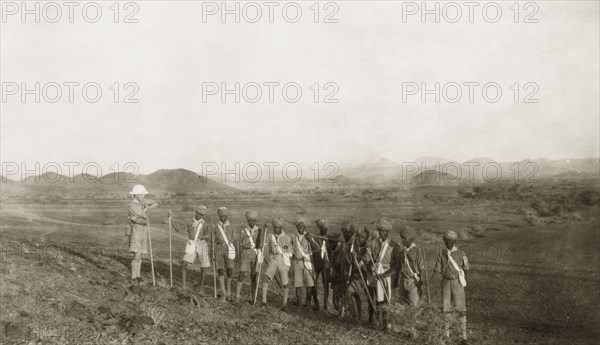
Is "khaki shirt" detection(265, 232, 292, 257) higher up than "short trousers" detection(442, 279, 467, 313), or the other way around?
"khaki shirt" detection(265, 232, 292, 257)

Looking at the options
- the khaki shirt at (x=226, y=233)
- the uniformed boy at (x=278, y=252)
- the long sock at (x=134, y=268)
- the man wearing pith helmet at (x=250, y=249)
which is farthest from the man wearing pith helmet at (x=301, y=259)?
the long sock at (x=134, y=268)

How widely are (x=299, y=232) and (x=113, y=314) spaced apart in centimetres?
390

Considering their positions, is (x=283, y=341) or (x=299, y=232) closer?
(x=283, y=341)

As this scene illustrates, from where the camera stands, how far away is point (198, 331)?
28.0 feet

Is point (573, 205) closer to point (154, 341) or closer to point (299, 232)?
point (299, 232)

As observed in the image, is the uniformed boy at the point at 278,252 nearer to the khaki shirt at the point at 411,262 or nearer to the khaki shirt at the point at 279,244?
the khaki shirt at the point at 279,244

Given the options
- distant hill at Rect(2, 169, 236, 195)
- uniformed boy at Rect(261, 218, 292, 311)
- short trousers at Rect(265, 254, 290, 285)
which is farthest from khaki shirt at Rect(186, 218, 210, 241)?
distant hill at Rect(2, 169, 236, 195)

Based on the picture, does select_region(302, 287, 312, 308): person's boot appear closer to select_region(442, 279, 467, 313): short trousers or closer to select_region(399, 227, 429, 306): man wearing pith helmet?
select_region(399, 227, 429, 306): man wearing pith helmet

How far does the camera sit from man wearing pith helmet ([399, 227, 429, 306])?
30.5 feet

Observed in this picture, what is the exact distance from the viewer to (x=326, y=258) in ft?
35.2

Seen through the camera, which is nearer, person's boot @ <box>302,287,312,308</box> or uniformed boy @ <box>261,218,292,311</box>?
uniformed boy @ <box>261,218,292,311</box>

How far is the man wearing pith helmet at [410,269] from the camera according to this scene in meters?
9.29

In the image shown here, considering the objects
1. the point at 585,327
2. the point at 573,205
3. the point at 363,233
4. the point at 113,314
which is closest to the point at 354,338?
the point at 363,233

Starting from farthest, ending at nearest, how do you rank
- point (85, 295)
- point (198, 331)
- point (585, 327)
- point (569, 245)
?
point (569, 245)
point (585, 327)
point (85, 295)
point (198, 331)
